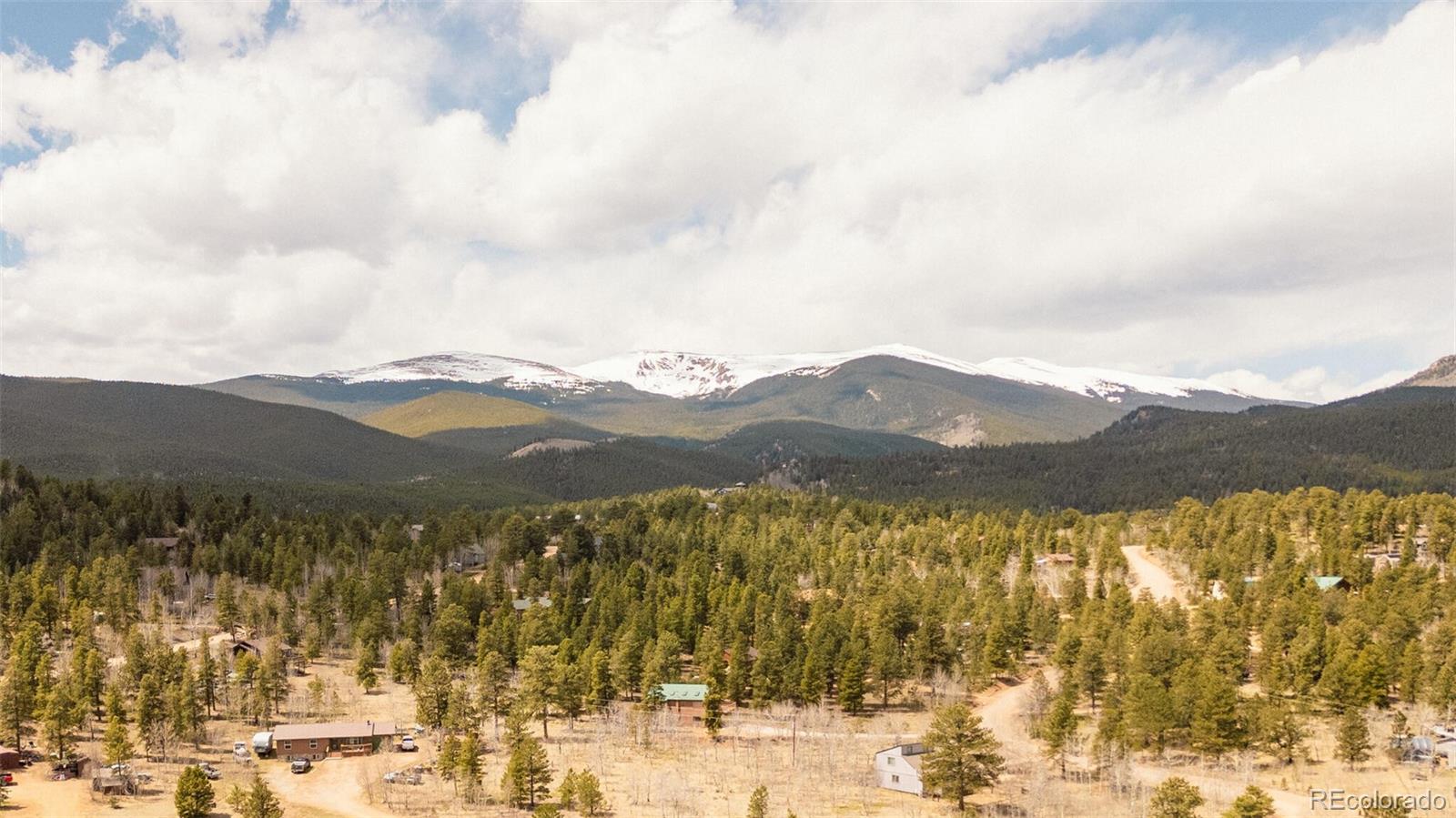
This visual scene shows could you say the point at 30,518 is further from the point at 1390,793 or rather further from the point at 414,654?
the point at 1390,793

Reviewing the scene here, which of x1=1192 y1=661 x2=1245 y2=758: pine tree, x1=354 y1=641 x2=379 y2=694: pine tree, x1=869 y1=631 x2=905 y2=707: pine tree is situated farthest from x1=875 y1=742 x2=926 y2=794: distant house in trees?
x1=354 y1=641 x2=379 y2=694: pine tree

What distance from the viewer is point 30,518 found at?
15488cm

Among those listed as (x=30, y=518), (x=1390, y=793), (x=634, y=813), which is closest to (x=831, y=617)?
(x=634, y=813)

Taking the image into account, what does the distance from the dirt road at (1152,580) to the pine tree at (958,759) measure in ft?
251

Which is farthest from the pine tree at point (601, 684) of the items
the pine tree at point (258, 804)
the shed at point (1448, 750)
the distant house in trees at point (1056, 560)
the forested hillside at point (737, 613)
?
the distant house in trees at point (1056, 560)

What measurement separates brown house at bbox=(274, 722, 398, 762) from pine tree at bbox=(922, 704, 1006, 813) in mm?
53263

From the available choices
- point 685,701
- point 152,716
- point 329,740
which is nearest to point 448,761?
point 329,740

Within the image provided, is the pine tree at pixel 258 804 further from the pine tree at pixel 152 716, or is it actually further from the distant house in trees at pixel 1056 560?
the distant house in trees at pixel 1056 560

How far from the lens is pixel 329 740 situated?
89938 mm

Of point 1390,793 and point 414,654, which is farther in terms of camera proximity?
point 414,654

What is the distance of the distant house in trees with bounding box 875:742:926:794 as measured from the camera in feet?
261

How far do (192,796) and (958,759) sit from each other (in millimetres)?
59135

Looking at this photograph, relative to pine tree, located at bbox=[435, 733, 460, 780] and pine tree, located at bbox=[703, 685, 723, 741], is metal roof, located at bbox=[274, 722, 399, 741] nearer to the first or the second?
pine tree, located at bbox=[435, 733, 460, 780]

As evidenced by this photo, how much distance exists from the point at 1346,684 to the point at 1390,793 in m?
20.7
